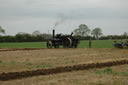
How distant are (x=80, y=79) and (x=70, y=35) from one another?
18.4m

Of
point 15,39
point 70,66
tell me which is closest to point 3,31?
point 15,39

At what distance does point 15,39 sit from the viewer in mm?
71938

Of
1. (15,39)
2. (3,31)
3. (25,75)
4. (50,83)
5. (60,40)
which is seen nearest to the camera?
(50,83)

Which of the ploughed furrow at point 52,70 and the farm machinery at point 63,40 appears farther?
the farm machinery at point 63,40

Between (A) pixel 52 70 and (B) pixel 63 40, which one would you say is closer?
(A) pixel 52 70

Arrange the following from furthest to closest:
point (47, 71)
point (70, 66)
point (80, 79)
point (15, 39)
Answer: point (15, 39) < point (70, 66) < point (47, 71) < point (80, 79)

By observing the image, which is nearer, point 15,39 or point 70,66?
point 70,66

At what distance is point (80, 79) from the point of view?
864 cm

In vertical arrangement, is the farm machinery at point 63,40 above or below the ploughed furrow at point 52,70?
above

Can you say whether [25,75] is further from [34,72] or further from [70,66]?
[70,66]

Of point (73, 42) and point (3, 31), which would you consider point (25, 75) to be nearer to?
point (73, 42)

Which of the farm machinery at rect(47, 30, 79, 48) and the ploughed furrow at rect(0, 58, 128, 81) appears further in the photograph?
the farm machinery at rect(47, 30, 79, 48)

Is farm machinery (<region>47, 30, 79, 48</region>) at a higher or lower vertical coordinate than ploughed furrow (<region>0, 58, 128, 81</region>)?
higher

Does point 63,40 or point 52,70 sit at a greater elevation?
point 63,40
